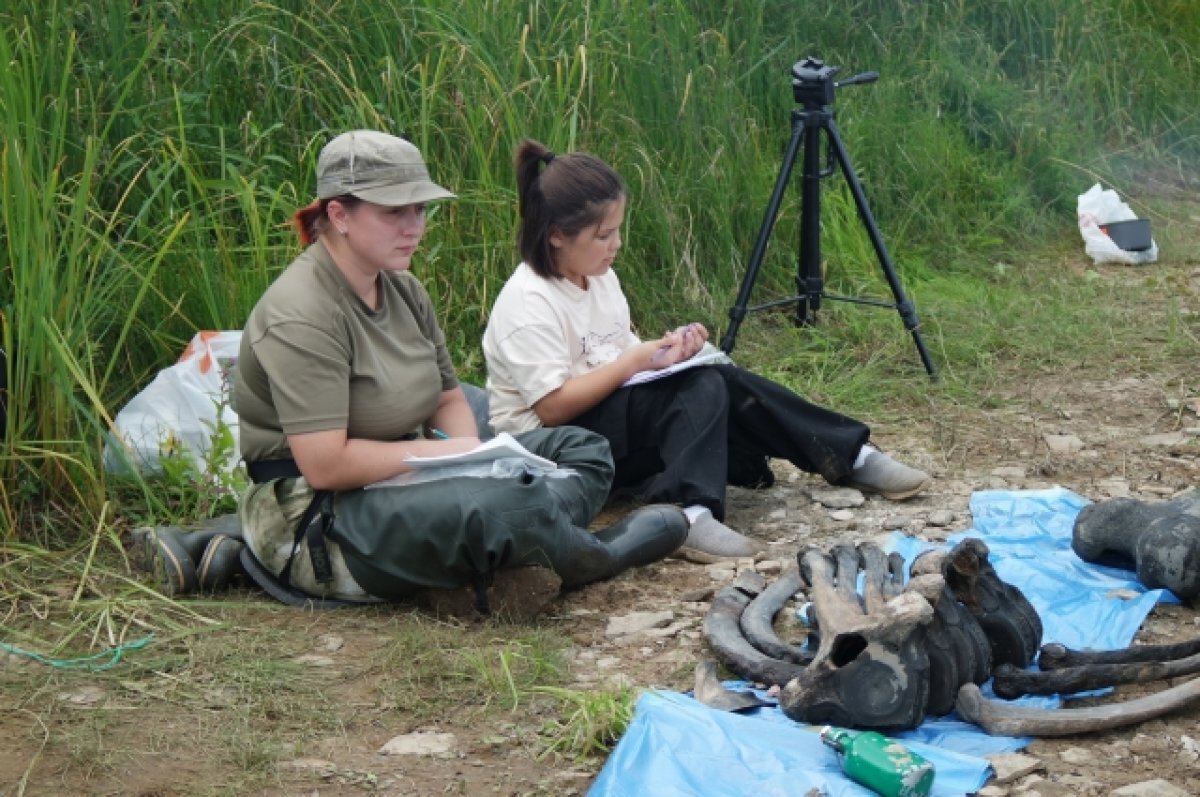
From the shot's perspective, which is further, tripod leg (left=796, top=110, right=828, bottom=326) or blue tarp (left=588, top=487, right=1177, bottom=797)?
tripod leg (left=796, top=110, right=828, bottom=326)

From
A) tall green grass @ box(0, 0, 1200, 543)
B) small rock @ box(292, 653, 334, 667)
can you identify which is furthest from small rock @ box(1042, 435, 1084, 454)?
small rock @ box(292, 653, 334, 667)

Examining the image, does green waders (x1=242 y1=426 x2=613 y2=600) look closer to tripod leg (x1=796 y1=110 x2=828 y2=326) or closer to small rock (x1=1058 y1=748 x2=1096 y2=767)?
small rock (x1=1058 y1=748 x2=1096 y2=767)

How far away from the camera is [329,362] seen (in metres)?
3.70

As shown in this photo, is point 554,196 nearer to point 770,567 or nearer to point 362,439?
point 362,439

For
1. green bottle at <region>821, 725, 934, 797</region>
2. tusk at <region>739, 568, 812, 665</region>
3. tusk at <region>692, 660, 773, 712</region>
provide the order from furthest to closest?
tusk at <region>739, 568, 812, 665</region> < tusk at <region>692, 660, 773, 712</region> < green bottle at <region>821, 725, 934, 797</region>

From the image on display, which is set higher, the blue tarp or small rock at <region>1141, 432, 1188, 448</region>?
the blue tarp

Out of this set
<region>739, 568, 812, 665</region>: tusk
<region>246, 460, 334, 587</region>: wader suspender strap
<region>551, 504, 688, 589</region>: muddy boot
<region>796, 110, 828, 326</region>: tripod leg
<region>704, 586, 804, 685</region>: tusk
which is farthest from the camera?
<region>796, 110, 828, 326</region>: tripod leg

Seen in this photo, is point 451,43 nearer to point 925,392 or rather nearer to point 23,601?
point 925,392

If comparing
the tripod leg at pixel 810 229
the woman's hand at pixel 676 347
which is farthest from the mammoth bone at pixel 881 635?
the tripod leg at pixel 810 229

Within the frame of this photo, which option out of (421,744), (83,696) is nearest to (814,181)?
(421,744)

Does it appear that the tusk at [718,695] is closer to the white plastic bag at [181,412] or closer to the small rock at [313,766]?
the small rock at [313,766]

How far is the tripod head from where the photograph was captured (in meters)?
5.79

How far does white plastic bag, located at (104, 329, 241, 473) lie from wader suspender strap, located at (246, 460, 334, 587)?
578mm

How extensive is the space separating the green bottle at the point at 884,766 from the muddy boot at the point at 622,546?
1.06 meters
